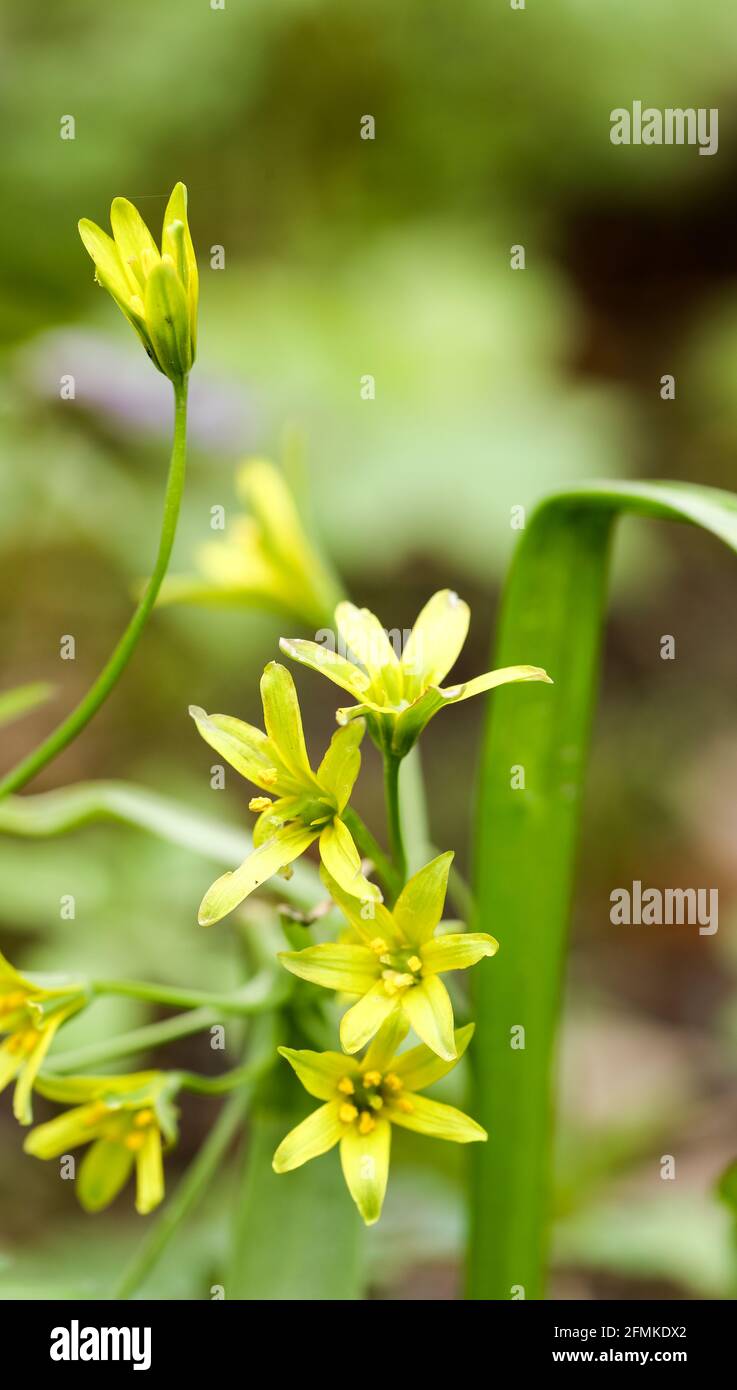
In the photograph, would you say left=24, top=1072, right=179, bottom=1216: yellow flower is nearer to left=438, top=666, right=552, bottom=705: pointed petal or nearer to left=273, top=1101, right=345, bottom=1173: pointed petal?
left=273, top=1101, right=345, bottom=1173: pointed petal

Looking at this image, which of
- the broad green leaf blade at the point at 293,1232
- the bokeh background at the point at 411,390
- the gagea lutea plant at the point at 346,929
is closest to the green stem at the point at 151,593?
the gagea lutea plant at the point at 346,929

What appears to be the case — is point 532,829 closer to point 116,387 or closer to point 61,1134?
point 61,1134

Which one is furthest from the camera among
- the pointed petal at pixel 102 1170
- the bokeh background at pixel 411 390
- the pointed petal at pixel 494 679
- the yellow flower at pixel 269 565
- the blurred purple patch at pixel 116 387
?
the bokeh background at pixel 411 390

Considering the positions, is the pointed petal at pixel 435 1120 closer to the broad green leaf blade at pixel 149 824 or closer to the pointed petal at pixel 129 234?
the broad green leaf blade at pixel 149 824

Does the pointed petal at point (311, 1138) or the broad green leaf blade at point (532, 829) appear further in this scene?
the broad green leaf blade at point (532, 829)
